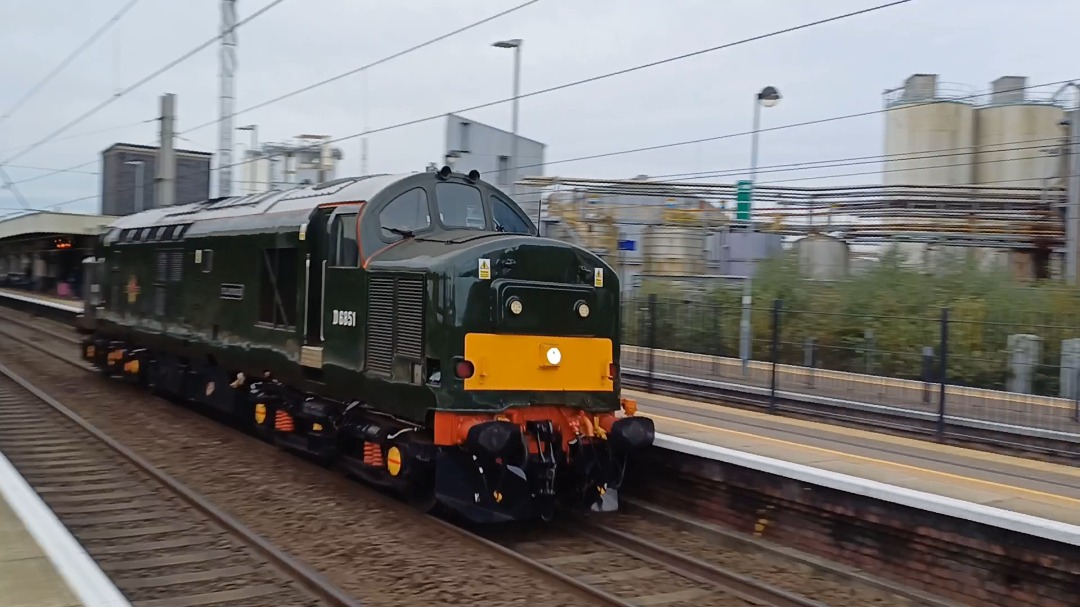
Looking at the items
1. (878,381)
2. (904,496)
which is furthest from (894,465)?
(878,381)

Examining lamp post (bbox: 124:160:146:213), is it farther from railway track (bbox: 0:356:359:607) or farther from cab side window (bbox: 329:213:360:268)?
cab side window (bbox: 329:213:360:268)

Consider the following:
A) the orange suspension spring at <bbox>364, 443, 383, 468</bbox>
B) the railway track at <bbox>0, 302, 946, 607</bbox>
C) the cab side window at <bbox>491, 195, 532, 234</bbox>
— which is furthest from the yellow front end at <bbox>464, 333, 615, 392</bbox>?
the cab side window at <bbox>491, 195, 532, 234</bbox>

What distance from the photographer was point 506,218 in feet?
34.3

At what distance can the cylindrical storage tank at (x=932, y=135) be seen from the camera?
36844mm

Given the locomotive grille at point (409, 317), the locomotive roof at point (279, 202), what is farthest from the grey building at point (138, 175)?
the locomotive grille at point (409, 317)

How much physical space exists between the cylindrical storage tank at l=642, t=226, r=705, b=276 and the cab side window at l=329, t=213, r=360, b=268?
20.3m

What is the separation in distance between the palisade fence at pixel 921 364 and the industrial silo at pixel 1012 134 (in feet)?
70.0

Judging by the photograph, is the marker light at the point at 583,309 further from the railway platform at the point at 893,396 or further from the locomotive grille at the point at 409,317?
the railway platform at the point at 893,396

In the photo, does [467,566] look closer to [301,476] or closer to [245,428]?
[301,476]

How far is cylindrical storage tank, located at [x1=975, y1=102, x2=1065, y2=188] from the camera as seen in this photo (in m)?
35.7

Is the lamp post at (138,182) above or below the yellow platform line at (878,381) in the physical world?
above

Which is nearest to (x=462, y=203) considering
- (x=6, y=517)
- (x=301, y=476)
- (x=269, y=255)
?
(x=269, y=255)

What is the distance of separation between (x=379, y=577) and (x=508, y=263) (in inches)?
112

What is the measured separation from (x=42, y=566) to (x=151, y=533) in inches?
88.8
